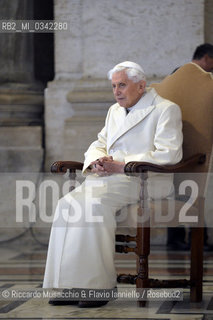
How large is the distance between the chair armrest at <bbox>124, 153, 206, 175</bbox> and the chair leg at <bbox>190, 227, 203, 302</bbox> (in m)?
0.40

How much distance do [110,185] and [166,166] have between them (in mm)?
402

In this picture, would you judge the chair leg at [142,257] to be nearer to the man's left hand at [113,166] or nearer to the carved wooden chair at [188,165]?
the carved wooden chair at [188,165]

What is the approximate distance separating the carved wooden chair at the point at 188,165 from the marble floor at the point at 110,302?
0.48 feet

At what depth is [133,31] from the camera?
792cm

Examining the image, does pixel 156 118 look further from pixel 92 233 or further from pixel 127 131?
pixel 92 233

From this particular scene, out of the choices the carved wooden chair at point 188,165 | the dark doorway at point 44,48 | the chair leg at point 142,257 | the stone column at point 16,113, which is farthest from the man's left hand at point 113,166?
the dark doorway at point 44,48

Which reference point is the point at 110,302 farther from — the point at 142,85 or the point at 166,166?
the point at 142,85

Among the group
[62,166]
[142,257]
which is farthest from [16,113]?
[142,257]

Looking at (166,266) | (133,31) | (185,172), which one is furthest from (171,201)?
(133,31)

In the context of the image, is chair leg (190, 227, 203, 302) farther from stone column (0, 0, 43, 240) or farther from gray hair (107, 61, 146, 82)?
stone column (0, 0, 43, 240)

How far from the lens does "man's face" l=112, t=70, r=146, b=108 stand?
5168 millimetres

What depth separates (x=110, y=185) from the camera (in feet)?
16.4

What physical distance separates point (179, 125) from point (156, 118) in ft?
0.55

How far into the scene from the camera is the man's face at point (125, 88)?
517cm
